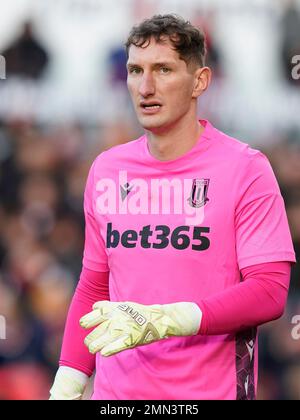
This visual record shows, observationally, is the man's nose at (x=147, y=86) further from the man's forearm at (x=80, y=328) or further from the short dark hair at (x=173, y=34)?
the man's forearm at (x=80, y=328)

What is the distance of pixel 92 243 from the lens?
3447 mm

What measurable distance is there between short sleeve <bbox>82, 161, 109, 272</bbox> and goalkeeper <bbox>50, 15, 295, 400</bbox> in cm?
1

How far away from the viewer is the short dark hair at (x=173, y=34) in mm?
3271

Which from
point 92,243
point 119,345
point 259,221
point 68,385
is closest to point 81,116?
point 92,243

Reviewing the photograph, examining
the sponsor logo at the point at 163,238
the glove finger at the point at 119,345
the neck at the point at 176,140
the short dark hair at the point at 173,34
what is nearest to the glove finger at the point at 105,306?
the glove finger at the point at 119,345

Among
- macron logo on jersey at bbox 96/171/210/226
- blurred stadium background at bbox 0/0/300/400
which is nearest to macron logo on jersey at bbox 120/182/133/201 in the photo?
macron logo on jersey at bbox 96/171/210/226

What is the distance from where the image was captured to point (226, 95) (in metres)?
6.59

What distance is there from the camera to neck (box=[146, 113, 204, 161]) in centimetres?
331

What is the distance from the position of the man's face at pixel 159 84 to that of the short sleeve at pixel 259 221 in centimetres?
Answer: 32

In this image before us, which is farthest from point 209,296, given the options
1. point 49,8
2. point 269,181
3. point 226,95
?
point 49,8

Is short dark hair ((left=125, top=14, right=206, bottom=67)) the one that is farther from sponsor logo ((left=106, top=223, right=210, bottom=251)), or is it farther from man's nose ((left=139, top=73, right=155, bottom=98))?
sponsor logo ((left=106, top=223, right=210, bottom=251))

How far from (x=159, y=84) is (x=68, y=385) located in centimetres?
108
